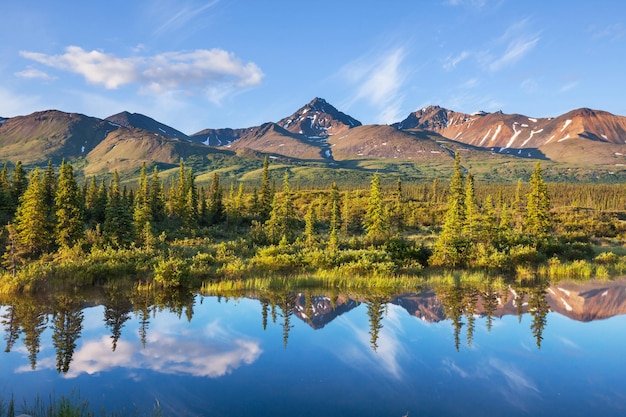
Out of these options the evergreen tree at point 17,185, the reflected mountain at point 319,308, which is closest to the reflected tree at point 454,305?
the reflected mountain at point 319,308

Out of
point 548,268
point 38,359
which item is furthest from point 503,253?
point 38,359

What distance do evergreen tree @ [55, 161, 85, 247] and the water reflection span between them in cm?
1500

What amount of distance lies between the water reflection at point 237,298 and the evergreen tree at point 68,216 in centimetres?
1500

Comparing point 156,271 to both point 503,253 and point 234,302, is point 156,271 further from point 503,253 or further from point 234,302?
point 503,253

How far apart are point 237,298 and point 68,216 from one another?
23.7 meters

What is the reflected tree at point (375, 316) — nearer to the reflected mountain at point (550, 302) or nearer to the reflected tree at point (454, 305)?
the reflected mountain at point (550, 302)

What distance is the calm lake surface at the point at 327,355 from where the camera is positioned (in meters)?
13.4

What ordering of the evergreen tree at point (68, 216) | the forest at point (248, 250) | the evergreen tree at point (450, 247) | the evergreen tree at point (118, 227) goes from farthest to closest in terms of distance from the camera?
the evergreen tree at point (118, 227) < the evergreen tree at point (68, 216) < the evergreen tree at point (450, 247) < the forest at point (248, 250)

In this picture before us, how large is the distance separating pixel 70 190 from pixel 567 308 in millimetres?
43090

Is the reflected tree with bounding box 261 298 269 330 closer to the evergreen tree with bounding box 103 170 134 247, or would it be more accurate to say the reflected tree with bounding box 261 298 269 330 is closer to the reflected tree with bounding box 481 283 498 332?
the reflected tree with bounding box 481 283 498 332

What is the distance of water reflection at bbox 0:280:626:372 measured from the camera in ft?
55.0

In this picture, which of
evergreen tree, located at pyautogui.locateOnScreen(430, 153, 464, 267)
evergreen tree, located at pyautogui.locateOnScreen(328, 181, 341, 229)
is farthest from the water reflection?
evergreen tree, located at pyautogui.locateOnScreen(328, 181, 341, 229)

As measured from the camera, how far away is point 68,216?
41.5 meters

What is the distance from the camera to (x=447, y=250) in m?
38.4
